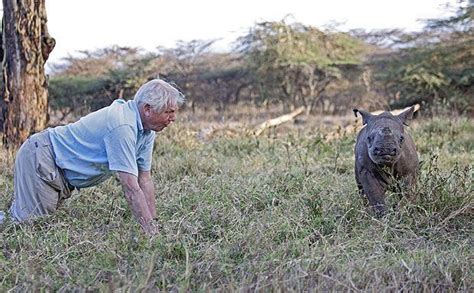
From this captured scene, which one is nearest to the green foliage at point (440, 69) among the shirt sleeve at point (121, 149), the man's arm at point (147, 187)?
the man's arm at point (147, 187)

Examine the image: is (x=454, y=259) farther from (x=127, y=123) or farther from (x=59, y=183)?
(x=59, y=183)

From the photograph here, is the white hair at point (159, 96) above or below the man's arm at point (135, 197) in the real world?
above

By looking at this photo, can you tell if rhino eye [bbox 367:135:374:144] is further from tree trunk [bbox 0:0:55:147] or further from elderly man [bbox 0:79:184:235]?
tree trunk [bbox 0:0:55:147]

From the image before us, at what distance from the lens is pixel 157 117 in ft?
15.1

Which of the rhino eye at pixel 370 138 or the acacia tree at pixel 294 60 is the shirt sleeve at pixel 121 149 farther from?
the acacia tree at pixel 294 60

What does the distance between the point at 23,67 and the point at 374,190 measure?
484 cm

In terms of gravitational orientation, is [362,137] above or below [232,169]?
above

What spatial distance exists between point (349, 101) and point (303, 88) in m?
1.22

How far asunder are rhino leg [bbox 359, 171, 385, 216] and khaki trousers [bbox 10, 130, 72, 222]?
7.34 ft

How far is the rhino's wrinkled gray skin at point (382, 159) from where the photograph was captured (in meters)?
4.80

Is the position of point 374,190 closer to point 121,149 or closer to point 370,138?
point 370,138

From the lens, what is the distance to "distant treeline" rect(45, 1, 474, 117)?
16062 mm

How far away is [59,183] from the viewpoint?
16.5 ft

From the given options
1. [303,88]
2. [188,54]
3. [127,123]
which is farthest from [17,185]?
[188,54]
